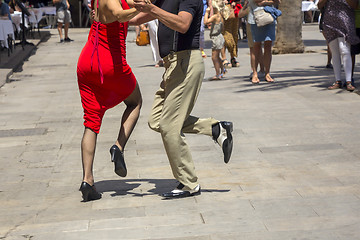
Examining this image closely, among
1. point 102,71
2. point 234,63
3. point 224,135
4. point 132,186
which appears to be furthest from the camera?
point 234,63

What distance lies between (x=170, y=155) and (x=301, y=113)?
412cm

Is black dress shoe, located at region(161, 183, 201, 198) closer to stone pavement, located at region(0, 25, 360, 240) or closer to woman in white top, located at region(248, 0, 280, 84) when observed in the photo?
stone pavement, located at region(0, 25, 360, 240)

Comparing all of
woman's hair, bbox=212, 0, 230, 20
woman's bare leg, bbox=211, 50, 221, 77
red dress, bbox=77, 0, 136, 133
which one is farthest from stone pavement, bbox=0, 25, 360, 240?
woman's hair, bbox=212, 0, 230, 20

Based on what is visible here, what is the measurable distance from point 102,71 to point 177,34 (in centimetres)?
66

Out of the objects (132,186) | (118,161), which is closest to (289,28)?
(132,186)

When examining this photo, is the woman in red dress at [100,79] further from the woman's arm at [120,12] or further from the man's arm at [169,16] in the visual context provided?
the man's arm at [169,16]

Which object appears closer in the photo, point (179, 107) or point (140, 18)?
point (179, 107)

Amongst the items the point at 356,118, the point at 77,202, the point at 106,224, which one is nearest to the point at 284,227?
the point at 106,224

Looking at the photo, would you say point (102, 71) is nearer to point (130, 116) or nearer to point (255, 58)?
point (130, 116)

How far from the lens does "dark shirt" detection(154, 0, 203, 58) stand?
5.62 meters

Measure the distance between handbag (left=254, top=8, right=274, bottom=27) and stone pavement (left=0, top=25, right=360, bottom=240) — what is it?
3.44 feet

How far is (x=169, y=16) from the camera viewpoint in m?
5.45

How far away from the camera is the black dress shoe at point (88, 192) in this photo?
229 inches

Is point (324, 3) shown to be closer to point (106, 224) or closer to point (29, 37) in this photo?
point (106, 224)
